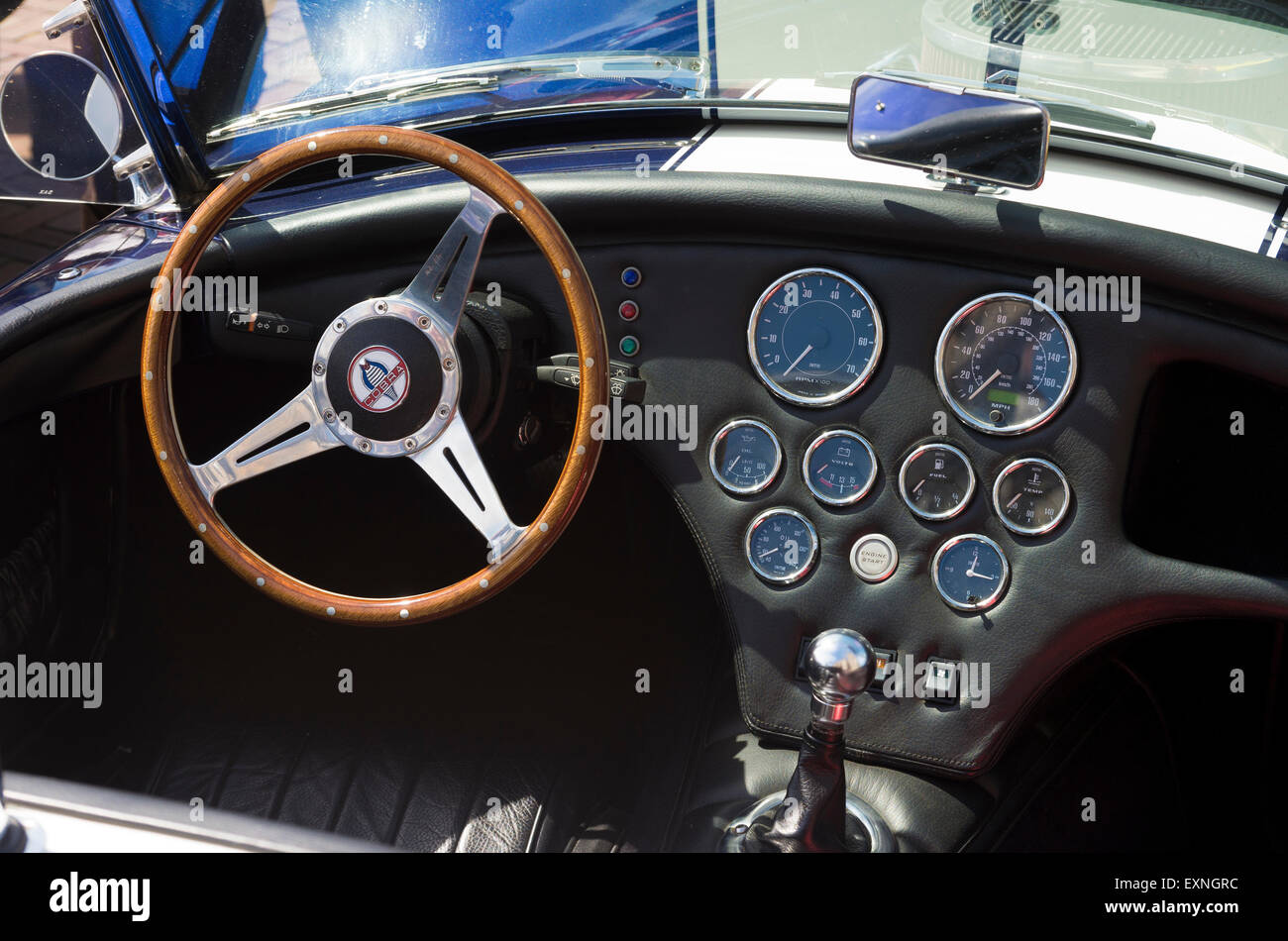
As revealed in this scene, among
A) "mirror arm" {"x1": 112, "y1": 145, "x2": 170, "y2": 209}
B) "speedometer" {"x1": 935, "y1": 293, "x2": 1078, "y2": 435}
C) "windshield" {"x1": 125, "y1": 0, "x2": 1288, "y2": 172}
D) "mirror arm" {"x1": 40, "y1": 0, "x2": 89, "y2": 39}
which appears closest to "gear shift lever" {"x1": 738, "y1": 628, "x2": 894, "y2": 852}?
"speedometer" {"x1": 935, "y1": 293, "x2": 1078, "y2": 435}

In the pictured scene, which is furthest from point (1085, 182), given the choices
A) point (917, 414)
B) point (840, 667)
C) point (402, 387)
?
point (402, 387)

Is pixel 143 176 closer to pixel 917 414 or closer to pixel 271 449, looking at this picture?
pixel 271 449

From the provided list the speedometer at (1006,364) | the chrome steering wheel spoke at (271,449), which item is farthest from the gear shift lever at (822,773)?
the chrome steering wheel spoke at (271,449)

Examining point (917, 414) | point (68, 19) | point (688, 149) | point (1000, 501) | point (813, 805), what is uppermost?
point (68, 19)

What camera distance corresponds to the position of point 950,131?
5.38 ft

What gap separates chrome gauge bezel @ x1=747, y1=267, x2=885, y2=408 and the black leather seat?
895 mm

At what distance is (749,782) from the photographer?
1.96 m

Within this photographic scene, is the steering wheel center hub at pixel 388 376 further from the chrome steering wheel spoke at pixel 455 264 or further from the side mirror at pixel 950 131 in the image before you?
the side mirror at pixel 950 131

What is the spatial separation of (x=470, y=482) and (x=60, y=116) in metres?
0.99

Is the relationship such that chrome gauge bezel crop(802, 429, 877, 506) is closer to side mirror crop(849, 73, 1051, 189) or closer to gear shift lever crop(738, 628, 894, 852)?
gear shift lever crop(738, 628, 894, 852)

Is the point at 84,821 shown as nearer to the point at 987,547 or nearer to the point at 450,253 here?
the point at 450,253

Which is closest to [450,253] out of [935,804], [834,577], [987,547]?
[834,577]

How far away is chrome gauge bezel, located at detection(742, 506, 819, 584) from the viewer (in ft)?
6.28

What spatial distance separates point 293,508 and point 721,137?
119 centimetres
